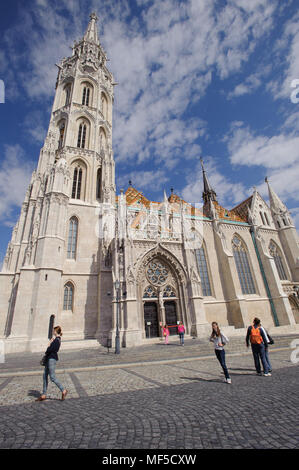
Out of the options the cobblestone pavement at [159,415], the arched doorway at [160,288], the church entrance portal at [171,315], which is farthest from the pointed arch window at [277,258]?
the cobblestone pavement at [159,415]

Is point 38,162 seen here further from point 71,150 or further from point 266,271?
point 266,271

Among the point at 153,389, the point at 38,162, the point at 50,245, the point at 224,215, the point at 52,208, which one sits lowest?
the point at 153,389

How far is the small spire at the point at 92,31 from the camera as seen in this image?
34362 mm

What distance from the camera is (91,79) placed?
2780 cm

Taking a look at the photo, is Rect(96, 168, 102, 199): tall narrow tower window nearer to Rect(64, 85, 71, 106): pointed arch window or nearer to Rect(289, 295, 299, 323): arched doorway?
Rect(64, 85, 71, 106): pointed arch window

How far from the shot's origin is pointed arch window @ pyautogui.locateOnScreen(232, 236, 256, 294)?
880 inches

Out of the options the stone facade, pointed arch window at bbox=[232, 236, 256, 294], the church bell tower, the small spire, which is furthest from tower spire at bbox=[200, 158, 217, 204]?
the small spire

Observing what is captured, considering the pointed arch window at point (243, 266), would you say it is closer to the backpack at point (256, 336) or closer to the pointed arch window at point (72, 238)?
the pointed arch window at point (72, 238)

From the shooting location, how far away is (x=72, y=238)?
61.9 feet

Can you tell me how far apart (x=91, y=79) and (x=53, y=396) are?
109 ft

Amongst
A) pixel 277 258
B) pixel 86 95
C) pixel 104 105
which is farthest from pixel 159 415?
pixel 104 105

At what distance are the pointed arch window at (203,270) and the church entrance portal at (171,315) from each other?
4496 mm

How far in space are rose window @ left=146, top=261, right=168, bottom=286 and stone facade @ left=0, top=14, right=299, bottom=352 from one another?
8 centimetres
